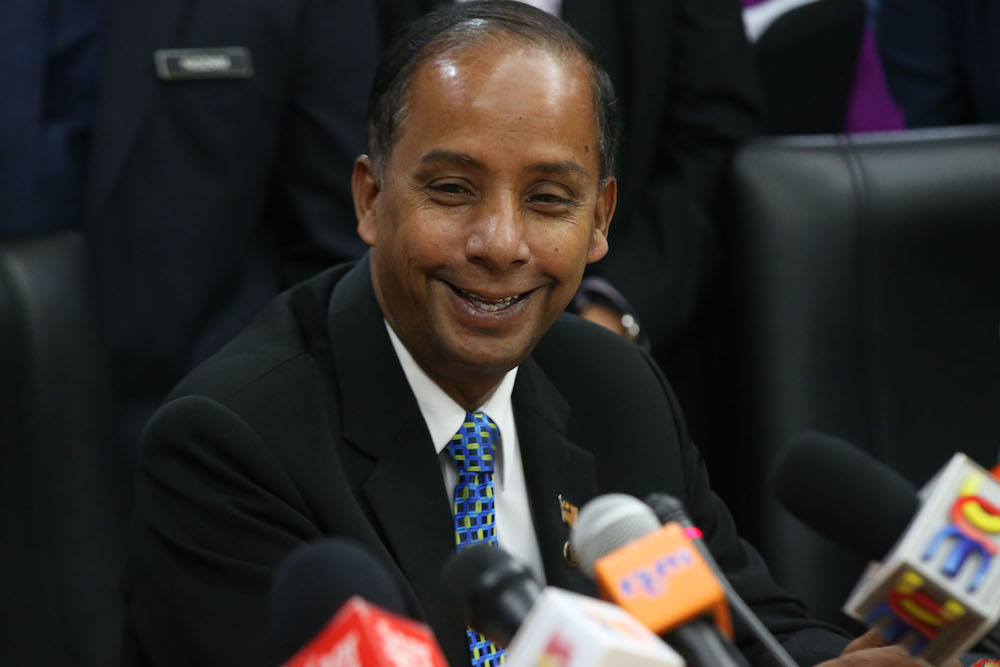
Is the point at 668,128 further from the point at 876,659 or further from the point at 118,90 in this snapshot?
the point at 876,659

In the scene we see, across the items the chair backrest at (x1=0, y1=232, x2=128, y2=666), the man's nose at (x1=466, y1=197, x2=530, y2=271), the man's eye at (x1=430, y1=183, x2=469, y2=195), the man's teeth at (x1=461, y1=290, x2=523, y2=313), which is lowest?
the chair backrest at (x1=0, y1=232, x2=128, y2=666)

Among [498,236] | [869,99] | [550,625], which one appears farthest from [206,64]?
[550,625]

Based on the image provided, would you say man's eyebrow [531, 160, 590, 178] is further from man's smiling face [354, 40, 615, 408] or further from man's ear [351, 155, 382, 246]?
man's ear [351, 155, 382, 246]

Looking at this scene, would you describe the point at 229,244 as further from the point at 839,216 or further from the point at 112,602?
the point at 839,216

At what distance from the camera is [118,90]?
85.5 inches

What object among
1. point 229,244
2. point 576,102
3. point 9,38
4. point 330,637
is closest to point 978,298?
point 576,102

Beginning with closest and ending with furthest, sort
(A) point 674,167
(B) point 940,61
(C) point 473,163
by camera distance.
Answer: (C) point 473,163 → (A) point 674,167 → (B) point 940,61

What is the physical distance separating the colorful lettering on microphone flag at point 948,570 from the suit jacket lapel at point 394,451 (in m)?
0.61

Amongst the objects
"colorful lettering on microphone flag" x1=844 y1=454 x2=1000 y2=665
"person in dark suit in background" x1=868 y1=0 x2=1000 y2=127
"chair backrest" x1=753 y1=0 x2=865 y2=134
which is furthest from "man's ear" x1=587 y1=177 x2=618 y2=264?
"person in dark suit in background" x1=868 y1=0 x2=1000 y2=127

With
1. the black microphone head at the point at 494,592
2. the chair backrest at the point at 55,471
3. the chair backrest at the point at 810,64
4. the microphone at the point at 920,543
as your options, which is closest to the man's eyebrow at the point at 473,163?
the chair backrest at the point at 55,471

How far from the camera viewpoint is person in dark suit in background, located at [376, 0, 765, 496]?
2.44 m

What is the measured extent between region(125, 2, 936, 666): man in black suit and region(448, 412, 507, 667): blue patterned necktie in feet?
0.06

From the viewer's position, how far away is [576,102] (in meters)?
1.57

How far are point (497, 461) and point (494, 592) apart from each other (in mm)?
809
